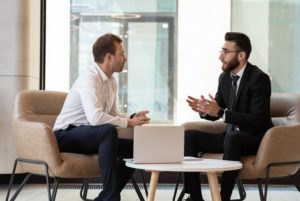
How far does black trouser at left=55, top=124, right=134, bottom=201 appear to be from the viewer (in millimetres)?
3035

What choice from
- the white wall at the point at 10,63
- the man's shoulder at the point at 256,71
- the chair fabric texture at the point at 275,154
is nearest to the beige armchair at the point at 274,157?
the chair fabric texture at the point at 275,154

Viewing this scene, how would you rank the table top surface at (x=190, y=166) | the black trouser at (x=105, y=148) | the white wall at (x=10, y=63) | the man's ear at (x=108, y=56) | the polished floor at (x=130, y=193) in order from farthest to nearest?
the white wall at (x=10, y=63) < the polished floor at (x=130, y=193) < the man's ear at (x=108, y=56) < the black trouser at (x=105, y=148) < the table top surface at (x=190, y=166)

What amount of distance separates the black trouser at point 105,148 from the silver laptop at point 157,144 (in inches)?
15.6

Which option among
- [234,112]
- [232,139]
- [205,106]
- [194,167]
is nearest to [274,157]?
[232,139]

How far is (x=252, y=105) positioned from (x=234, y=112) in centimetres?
17

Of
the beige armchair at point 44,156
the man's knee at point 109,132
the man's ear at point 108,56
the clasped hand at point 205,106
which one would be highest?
the man's ear at point 108,56

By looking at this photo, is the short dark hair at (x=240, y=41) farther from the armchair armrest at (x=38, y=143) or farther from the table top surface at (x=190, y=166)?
the armchair armrest at (x=38, y=143)

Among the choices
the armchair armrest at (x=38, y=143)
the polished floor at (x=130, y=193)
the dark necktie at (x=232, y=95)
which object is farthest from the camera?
the polished floor at (x=130, y=193)

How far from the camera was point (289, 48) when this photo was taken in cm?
503

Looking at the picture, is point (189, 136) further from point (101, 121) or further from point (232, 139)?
point (101, 121)

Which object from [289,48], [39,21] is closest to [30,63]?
[39,21]

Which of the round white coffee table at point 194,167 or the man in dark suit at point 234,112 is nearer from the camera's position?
the round white coffee table at point 194,167

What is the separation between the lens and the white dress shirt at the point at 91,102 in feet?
10.5

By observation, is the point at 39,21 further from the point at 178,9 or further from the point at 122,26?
the point at 178,9
